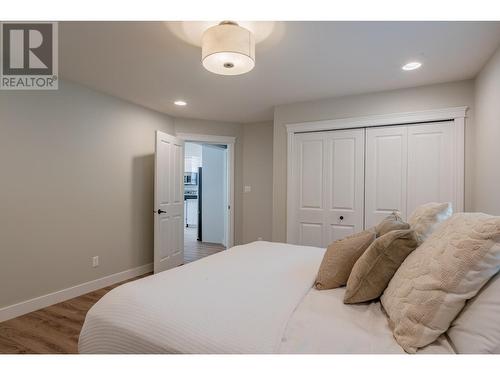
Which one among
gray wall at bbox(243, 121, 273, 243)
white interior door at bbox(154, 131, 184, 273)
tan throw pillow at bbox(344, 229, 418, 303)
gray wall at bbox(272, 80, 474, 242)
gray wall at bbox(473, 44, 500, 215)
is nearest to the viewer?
tan throw pillow at bbox(344, 229, 418, 303)

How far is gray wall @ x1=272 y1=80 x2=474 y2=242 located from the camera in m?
2.86

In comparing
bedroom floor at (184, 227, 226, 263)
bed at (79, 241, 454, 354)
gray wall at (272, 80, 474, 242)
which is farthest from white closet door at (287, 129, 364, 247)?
bed at (79, 241, 454, 354)

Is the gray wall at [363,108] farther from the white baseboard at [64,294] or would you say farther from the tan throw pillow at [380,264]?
the tan throw pillow at [380,264]

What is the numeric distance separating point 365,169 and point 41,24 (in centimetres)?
336

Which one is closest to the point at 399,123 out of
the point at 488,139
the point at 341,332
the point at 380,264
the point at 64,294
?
the point at 488,139

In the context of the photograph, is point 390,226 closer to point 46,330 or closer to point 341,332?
point 341,332

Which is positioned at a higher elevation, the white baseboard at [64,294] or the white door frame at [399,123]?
the white door frame at [399,123]

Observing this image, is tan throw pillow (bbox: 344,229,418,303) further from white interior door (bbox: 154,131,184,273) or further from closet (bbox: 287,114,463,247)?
white interior door (bbox: 154,131,184,273)

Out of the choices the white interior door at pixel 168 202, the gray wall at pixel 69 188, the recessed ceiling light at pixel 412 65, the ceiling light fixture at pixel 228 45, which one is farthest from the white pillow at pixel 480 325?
the white interior door at pixel 168 202

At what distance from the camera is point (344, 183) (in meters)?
3.43

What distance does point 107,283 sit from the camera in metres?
3.39

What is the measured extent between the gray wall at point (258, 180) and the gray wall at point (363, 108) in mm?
904

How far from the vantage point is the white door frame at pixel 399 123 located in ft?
9.40
